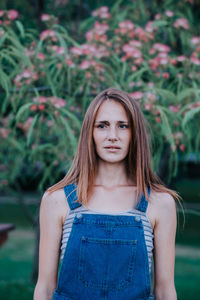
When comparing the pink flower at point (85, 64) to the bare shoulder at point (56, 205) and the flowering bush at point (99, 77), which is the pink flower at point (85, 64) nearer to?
the flowering bush at point (99, 77)

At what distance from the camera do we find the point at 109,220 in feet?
4.65

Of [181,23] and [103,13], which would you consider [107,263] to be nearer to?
[181,23]

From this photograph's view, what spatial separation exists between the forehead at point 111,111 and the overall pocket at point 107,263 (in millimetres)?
380

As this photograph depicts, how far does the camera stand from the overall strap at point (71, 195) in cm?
145

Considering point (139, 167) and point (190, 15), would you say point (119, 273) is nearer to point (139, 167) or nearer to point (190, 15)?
point (139, 167)

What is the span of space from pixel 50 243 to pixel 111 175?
0.29m

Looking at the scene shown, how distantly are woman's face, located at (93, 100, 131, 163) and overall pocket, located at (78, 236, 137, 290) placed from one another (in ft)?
0.89

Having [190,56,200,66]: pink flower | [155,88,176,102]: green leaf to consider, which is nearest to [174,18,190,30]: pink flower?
[190,56,200,66]: pink flower

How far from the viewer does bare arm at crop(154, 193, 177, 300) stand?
1442mm

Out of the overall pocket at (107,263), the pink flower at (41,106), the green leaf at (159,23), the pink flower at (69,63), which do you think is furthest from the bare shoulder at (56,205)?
the green leaf at (159,23)

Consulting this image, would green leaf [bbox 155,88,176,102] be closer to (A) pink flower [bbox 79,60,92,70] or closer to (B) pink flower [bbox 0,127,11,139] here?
(A) pink flower [bbox 79,60,92,70]

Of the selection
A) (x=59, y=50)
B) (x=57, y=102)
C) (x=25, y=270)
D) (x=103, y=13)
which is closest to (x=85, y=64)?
(x=59, y=50)

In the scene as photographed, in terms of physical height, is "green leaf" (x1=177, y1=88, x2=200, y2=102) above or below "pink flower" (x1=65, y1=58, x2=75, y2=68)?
below

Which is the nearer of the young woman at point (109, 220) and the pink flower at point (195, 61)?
the young woman at point (109, 220)
